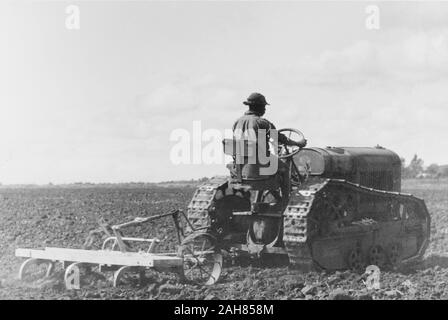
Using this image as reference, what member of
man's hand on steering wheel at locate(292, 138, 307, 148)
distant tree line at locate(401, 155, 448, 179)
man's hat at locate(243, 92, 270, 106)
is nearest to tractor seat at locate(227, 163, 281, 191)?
man's hand on steering wheel at locate(292, 138, 307, 148)

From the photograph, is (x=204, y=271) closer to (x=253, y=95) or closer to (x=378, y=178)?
(x=253, y=95)

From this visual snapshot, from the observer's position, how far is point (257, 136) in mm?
10141

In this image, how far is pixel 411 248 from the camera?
1305cm

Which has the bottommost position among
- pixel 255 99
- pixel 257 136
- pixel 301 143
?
pixel 301 143

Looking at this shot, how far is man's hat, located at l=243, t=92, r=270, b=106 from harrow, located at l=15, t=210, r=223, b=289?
89.8 inches

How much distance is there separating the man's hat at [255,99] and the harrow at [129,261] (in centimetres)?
228

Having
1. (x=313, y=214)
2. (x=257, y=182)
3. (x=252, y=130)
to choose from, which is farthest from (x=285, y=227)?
(x=252, y=130)

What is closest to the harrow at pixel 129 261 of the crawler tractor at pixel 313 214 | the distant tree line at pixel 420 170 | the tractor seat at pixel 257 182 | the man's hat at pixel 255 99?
the crawler tractor at pixel 313 214

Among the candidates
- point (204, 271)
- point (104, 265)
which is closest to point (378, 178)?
point (204, 271)

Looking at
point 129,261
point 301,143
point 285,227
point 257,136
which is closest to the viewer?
point 129,261

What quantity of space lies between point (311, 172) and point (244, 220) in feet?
5.11

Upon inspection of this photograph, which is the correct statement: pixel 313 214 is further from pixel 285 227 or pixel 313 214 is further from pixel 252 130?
pixel 252 130

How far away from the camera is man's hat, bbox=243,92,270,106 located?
1046 centimetres

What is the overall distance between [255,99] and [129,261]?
3.52 m
